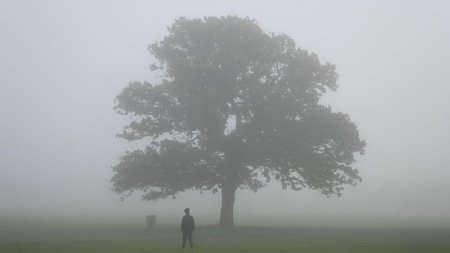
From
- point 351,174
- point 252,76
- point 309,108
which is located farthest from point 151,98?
point 351,174

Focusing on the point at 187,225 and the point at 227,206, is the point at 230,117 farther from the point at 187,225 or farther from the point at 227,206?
the point at 187,225

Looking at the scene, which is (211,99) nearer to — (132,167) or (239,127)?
(239,127)

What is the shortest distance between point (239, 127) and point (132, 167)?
9.99 metres

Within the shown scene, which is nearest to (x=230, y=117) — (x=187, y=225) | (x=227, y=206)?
(x=227, y=206)

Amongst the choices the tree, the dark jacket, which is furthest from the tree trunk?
the dark jacket

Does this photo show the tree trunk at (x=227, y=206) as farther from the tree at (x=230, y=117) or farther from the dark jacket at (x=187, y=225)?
the dark jacket at (x=187, y=225)

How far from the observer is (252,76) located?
1799 inches

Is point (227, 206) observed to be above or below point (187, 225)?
above

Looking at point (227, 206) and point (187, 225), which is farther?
point (227, 206)

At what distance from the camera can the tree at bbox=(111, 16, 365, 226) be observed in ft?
147

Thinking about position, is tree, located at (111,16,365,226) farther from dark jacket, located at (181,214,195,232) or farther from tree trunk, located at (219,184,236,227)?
dark jacket, located at (181,214,195,232)

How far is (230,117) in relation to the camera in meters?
48.2

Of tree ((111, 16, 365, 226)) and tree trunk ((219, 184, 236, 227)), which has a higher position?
tree ((111, 16, 365, 226))

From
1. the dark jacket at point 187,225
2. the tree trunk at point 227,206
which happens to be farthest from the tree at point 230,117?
the dark jacket at point 187,225
